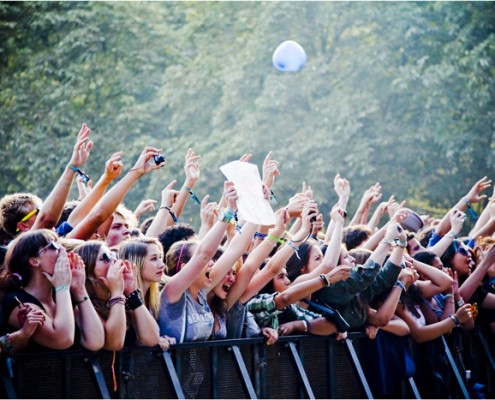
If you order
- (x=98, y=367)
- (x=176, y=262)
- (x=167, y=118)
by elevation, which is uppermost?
(x=167, y=118)

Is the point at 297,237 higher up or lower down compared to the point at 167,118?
lower down

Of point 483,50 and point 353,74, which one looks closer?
point 483,50

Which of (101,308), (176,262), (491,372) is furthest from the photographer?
(491,372)

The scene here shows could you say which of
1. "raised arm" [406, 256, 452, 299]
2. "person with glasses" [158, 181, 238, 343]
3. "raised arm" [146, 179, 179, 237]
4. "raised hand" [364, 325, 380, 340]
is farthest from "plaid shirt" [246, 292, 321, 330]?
"raised arm" [406, 256, 452, 299]

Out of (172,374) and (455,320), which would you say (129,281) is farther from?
(455,320)

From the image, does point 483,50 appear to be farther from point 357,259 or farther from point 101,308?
point 101,308

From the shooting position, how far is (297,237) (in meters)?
7.99

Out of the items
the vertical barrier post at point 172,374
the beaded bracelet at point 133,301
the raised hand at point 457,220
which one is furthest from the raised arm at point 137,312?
the raised hand at point 457,220

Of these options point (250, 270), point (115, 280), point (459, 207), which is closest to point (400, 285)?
point (250, 270)

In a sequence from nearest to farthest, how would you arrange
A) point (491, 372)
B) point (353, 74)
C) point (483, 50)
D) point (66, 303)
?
point (66, 303)
point (491, 372)
point (483, 50)
point (353, 74)

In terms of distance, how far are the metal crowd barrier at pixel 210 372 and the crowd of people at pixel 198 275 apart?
0.10 m

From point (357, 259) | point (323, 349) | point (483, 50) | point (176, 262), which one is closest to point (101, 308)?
point (176, 262)

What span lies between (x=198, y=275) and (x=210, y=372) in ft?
2.43

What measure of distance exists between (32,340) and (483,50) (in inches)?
821
